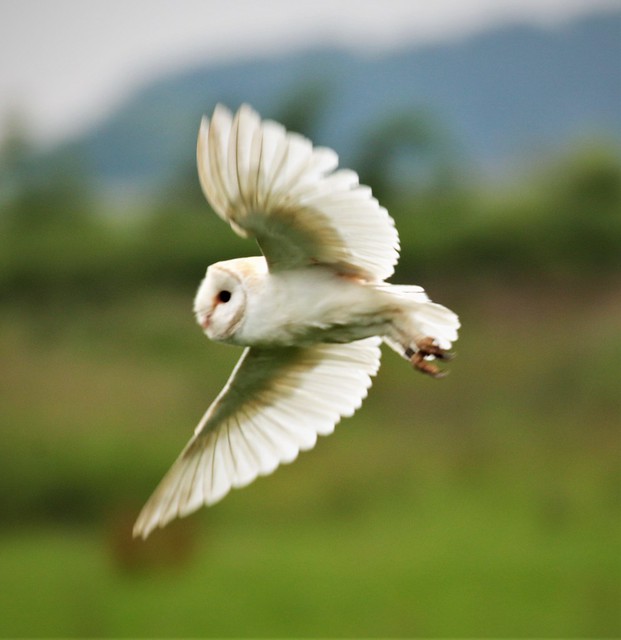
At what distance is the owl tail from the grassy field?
12.2 m

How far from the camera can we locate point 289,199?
13.0ft

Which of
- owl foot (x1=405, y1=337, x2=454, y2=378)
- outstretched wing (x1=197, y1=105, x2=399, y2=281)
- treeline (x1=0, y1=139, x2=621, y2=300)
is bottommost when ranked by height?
owl foot (x1=405, y1=337, x2=454, y2=378)

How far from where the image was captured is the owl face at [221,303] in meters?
4.13

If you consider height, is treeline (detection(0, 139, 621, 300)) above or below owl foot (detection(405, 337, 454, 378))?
above

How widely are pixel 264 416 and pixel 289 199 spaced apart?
1.17 meters

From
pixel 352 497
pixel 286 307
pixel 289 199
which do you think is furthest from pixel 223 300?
pixel 352 497

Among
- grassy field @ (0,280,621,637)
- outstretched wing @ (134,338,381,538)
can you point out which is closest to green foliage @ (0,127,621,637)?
grassy field @ (0,280,621,637)

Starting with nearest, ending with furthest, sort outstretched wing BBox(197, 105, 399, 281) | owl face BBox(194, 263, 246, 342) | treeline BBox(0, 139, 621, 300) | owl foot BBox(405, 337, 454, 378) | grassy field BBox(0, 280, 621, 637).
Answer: outstretched wing BBox(197, 105, 399, 281), owl face BBox(194, 263, 246, 342), owl foot BBox(405, 337, 454, 378), grassy field BBox(0, 280, 621, 637), treeline BBox(0, 139, 621, 300)

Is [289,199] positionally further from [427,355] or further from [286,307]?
[427,355]

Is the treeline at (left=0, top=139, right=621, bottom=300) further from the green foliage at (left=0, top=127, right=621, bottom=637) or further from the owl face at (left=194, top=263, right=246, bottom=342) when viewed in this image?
the owl face at (left=194, top=263, right=246, bottom=342)

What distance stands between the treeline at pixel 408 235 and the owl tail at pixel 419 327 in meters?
18.5

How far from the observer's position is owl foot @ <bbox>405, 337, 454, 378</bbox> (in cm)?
423

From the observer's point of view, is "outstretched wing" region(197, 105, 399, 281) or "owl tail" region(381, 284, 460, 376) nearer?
"outstretched wing" region(197, 105, 399, 281)

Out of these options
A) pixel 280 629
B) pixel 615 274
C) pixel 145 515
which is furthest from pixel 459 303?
pixel 145 515
